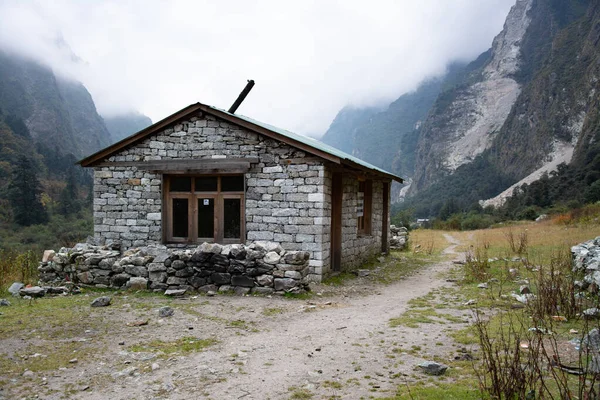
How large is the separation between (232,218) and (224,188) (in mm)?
835

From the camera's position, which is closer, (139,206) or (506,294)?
(506,294)

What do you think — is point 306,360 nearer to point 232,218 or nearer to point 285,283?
point 285,283

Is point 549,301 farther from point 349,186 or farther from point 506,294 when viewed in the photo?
point 349,186

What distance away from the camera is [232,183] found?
1119 centimetres

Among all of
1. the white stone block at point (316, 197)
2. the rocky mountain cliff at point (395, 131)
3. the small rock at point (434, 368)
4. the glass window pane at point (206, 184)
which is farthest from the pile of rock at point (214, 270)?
the rocky mountain cliff at point (395, 131)

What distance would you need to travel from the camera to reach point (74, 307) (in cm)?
748

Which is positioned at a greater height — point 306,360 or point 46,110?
point 46,110

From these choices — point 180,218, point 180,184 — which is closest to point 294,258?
point 180,218

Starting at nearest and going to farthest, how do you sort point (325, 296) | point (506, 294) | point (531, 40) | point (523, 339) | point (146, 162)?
point (523, 339) < point (506, 294) < point (325, 296) < point (146, 162) < point (531, 40)

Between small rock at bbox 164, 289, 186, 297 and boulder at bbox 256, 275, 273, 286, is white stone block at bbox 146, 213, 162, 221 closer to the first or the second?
small rock at bbox 164, 289, 186, 297

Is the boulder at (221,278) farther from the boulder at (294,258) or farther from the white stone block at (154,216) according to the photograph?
the white stone block at (154,216)

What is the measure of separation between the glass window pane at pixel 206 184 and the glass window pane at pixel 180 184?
0.28 m

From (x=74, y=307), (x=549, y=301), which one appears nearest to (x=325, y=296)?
(x=549, y=301)

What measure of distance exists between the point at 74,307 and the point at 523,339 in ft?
23.5
